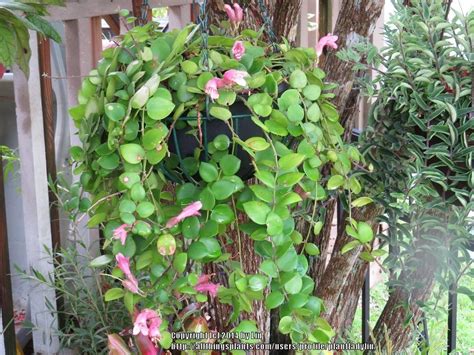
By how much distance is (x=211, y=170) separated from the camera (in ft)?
2.44

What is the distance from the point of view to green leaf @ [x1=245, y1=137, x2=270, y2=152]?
29.0 inches

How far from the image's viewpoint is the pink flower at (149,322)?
79cm

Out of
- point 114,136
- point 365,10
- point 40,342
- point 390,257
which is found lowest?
point 40,342

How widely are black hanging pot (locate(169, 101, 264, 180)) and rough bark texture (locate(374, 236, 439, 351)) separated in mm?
406

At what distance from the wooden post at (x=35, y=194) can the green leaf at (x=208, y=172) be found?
32.7 inches

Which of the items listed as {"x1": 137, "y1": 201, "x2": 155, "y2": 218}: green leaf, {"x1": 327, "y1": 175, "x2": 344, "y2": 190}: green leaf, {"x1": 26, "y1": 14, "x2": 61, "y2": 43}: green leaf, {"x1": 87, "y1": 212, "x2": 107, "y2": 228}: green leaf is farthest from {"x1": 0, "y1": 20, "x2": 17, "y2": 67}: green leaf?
{"x1": 327, "y1": 175, "x2": 344, "y2": 190}: green leaf

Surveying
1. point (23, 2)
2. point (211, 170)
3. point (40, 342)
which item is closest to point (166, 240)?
point (211, 170)

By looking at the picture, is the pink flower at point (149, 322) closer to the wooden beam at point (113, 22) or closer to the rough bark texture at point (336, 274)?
the rough bark texture at point (336, 274)

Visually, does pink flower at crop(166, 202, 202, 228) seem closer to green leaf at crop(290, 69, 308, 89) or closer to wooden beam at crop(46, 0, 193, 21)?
green leaf at crop(290, 69, 308, 89)

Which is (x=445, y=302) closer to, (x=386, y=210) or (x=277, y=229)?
(x=386, y=210)

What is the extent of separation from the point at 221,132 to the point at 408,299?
678 mm

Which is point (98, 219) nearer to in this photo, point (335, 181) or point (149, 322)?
point (149, 322)

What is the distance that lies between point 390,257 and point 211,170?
47 centimetres

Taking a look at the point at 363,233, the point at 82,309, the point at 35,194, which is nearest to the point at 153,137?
the point at 363,233
